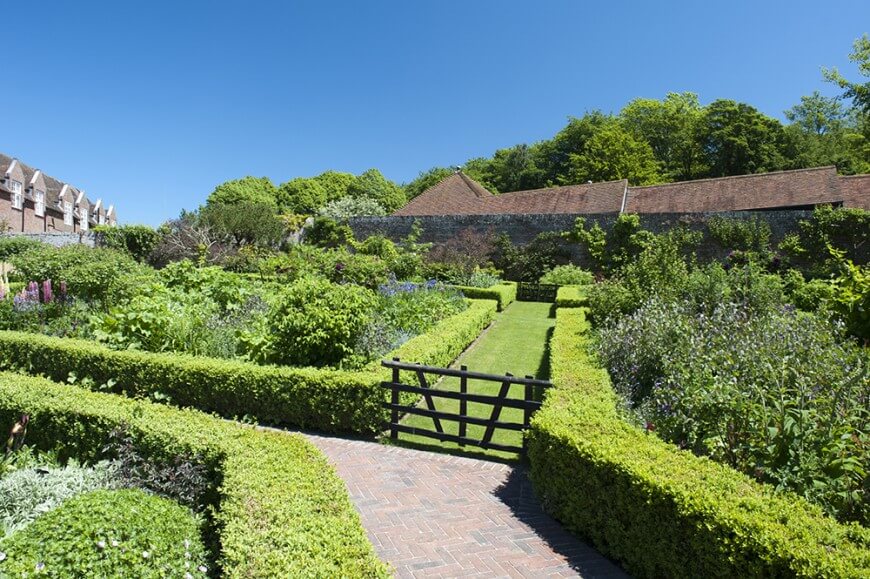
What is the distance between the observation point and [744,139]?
34594mm

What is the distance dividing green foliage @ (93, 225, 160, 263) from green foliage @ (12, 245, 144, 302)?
590 inches

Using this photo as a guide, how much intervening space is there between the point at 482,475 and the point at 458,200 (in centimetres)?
2518

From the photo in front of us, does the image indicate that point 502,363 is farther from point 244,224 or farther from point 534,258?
point 244,224

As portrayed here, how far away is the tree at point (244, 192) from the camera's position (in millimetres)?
51094

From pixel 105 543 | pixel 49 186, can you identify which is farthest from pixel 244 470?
pixel 49 186

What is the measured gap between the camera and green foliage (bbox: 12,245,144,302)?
10.8m

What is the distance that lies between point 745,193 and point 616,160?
15418 mm

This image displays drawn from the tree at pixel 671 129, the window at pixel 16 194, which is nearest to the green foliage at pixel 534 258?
the tree at pixel 671 129

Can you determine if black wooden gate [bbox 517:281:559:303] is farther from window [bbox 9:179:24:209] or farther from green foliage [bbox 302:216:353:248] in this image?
window [bbox 9:179:24:209]

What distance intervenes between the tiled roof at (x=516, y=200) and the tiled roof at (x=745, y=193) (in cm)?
126

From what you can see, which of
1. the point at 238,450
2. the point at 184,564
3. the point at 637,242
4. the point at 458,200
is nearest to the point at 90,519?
the point at 184,564

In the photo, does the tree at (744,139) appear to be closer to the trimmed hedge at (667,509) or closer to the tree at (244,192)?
the trimmed hedge at (667,509)

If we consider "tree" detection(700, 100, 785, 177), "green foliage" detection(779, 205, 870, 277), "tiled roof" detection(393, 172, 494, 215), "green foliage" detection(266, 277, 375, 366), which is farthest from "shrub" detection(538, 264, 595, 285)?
"tree" detection(700, 100, 785, 177)

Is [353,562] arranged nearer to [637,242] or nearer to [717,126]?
[637,242]
